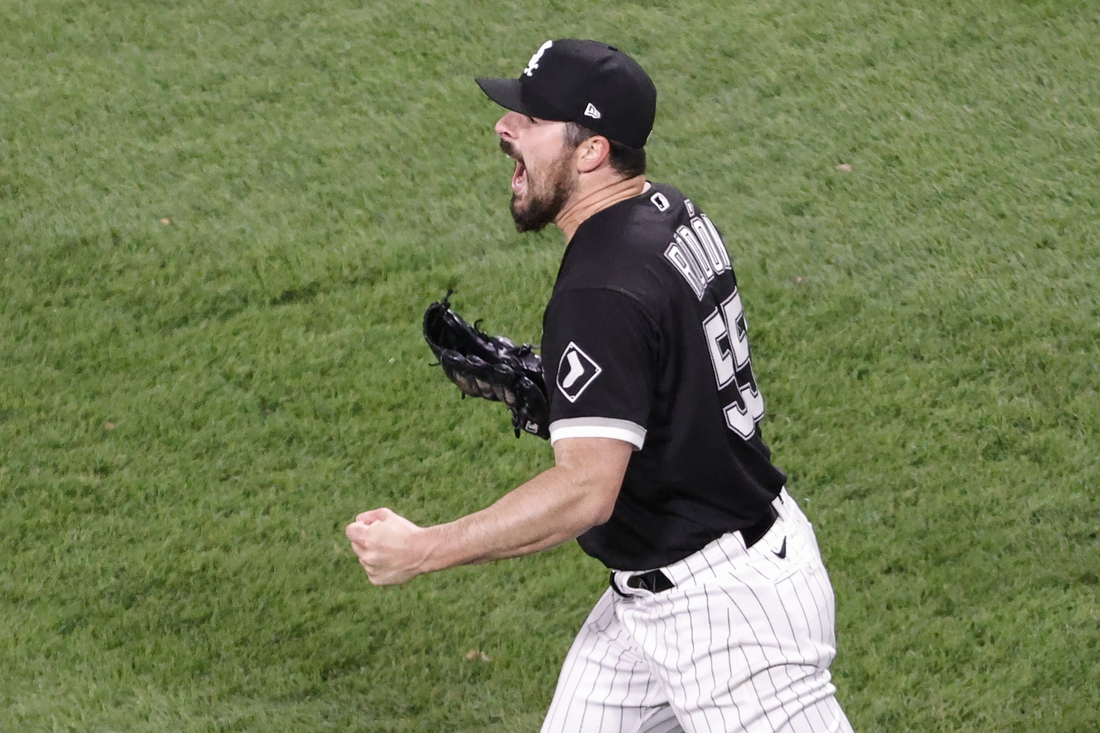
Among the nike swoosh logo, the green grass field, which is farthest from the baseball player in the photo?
the green grass field

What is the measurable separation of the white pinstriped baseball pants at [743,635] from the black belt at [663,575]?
0.01 m

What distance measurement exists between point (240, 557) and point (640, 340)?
106 inches

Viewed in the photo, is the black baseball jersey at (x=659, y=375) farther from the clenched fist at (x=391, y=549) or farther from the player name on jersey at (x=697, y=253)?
the clenched fist at (x=391, y=549)

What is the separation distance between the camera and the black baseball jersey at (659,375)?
2822 mm

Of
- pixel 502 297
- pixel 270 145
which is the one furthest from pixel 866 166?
pixel 270 145

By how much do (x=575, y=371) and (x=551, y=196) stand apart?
523 mm

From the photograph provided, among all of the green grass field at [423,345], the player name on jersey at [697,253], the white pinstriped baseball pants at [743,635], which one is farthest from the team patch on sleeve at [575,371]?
the green grass field at [423,345]

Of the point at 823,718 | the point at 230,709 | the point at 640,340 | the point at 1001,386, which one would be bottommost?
the point at 230,709

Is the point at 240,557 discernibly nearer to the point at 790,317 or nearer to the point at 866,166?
the point at 790,317

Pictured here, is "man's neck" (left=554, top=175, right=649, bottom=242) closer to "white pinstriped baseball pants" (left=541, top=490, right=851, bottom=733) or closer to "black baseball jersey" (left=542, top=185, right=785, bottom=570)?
"black baseball jersey" (left=542, top=185, right=785, bottom=570)

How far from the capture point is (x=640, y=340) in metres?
2.87

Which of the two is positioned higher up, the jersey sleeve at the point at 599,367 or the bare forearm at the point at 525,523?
the jersey sleeve at the point at 599,367

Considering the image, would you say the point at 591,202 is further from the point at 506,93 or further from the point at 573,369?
the point at 573,369

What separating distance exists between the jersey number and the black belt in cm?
23
